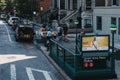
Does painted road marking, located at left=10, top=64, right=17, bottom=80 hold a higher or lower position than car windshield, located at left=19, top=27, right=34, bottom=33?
lower

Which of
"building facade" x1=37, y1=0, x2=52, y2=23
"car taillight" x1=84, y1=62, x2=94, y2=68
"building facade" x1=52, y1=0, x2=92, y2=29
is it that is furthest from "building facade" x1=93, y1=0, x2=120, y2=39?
"building facade" x1=37, y1=0, x2=52, y2=23

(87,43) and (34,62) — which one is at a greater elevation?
(87,43)

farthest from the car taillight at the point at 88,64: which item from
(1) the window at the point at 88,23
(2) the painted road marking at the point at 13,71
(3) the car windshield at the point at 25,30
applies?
(1) the window at the point at 88,23

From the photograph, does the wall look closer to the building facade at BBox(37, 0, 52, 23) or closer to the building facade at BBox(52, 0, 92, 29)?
the building facade at BBox(52, 0, 92, 29)

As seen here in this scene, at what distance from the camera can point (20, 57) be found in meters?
26.6

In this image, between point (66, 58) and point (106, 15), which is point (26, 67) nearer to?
point (66, 58)

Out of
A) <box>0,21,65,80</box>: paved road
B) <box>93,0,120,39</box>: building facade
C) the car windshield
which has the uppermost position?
<box>93,0,120,39</box>: building facade

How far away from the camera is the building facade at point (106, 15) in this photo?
1538 inches

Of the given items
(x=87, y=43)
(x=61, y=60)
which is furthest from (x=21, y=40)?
(x=87, y=43)

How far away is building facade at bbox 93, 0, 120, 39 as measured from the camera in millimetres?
39062

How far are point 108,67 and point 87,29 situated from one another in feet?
101

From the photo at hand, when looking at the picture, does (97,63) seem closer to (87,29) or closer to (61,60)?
(61,60)

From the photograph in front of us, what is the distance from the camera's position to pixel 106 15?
41.8 metres

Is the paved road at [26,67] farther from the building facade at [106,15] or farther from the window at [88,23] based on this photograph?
the window at [88,23]
